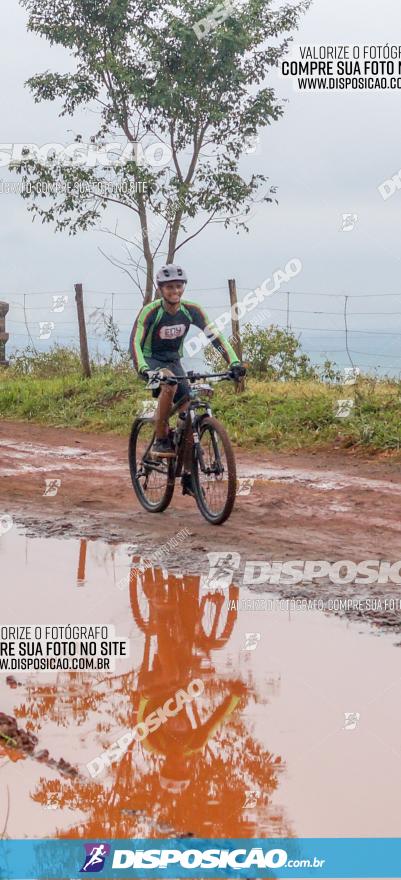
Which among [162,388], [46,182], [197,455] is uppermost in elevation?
[46,182]

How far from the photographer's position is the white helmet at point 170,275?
8758 mm

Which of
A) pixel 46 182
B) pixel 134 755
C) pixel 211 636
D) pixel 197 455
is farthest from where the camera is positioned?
pixel 46 182

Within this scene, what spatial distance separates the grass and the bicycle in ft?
13.6

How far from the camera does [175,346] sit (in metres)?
9.15

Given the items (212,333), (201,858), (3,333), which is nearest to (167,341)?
(212,333)

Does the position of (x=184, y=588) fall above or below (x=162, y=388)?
below

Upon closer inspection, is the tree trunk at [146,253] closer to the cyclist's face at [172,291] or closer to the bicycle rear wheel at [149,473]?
the bicycle rear wheel at [149,473]

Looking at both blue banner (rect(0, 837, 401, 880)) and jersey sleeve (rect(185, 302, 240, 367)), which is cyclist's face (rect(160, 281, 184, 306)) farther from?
blue banner (rect(0, 837, 401, 880))

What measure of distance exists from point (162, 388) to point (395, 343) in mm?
6438

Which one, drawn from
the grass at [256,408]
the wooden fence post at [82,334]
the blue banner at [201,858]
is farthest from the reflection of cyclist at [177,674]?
the wooden fence post at [82,334]

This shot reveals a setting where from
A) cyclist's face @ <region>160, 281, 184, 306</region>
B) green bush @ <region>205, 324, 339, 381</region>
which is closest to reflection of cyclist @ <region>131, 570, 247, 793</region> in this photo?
cyclist's face @ <region>160, 281, 184, 306</region>

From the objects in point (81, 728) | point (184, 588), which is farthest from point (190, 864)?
point (184, 588)

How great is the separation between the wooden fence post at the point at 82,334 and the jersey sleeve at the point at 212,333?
10.8 m

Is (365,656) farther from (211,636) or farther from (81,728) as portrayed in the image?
(81,728)
